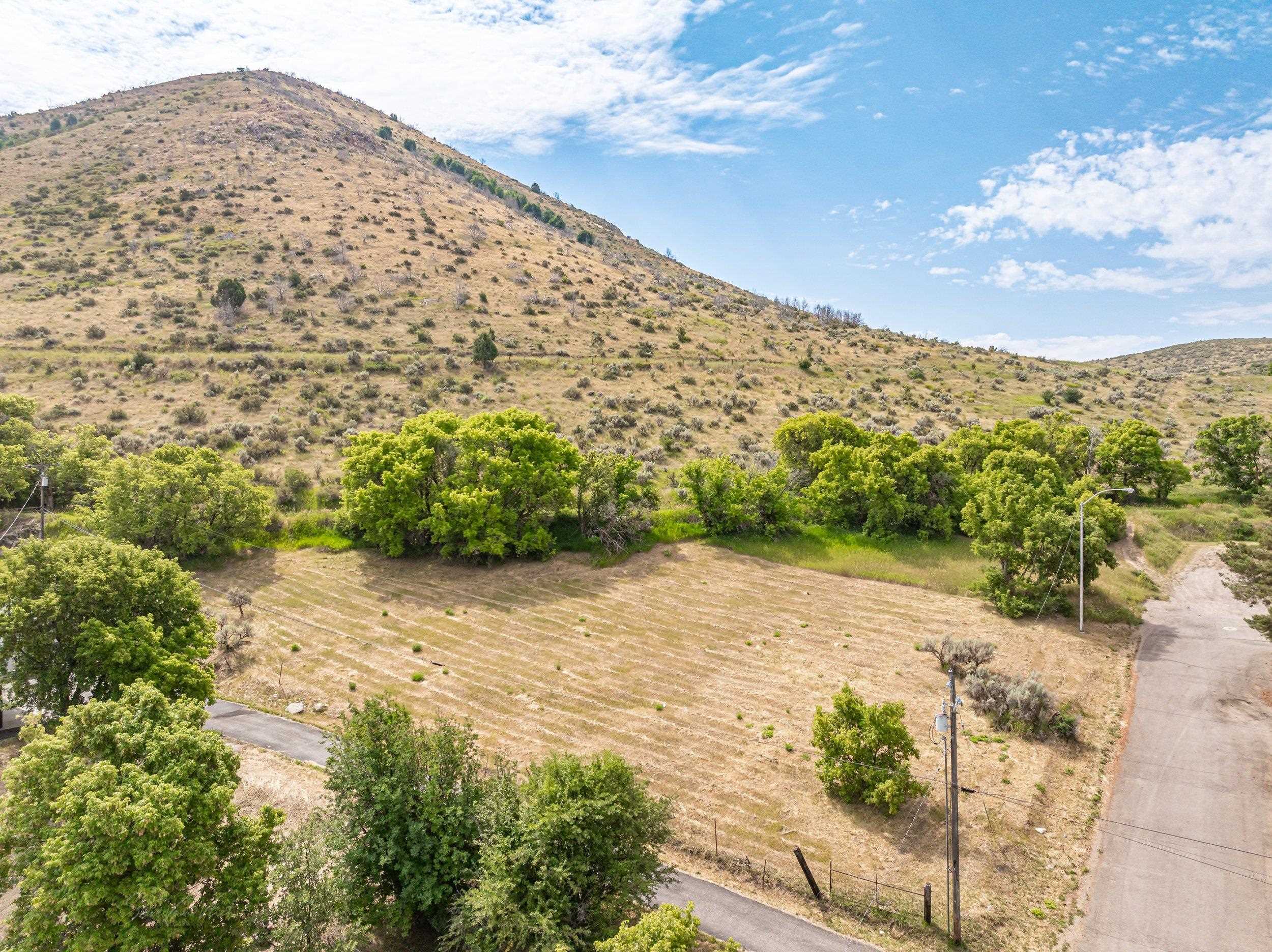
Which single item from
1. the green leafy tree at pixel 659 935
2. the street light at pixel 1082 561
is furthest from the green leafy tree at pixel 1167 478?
the green leafy tree at pixel 659 935

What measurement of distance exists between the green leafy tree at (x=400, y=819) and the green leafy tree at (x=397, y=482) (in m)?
27.9

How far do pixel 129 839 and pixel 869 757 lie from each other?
22.0 m

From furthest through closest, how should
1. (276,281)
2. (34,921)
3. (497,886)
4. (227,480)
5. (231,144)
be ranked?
(231,144) → (276,281) → (227,480) → (497,886) → (34,921)

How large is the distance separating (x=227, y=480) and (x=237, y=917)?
36798 millimetres

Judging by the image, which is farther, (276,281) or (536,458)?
(276,281)

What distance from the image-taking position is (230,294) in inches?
3410

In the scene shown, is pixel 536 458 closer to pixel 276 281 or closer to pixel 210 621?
pixel 210 621

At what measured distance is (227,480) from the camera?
45.4 metres

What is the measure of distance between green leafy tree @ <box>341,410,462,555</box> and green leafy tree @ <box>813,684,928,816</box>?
3141 centimetres

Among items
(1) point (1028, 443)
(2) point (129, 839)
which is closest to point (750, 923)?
(2) point (129, 839)

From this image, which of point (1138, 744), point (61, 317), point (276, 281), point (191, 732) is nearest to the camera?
point (191, 732)

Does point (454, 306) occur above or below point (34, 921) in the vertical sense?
above

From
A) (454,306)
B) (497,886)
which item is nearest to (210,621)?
(497,886)

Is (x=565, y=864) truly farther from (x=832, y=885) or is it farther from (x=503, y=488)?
(x=503, y=488)
